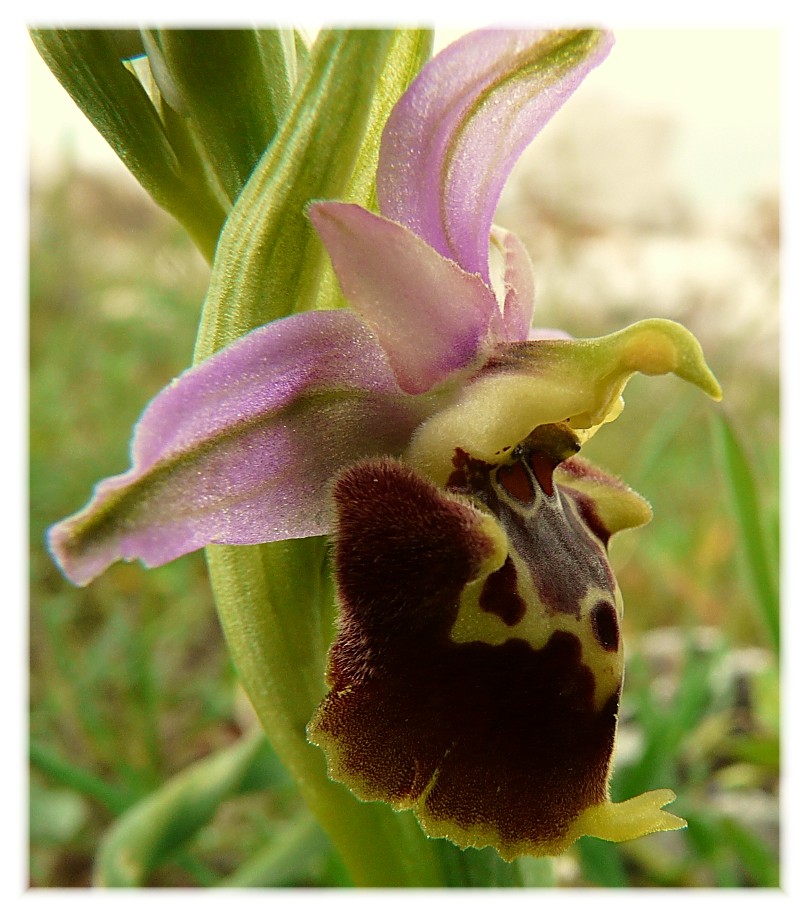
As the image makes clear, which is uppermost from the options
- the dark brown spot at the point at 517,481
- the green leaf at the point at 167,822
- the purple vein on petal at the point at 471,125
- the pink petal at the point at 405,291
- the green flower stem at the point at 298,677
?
the purple vein on petal at the point at 471,125

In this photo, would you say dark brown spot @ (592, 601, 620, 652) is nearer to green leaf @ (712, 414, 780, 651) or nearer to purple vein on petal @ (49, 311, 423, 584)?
purple vein on petal @ (49, 311, 423, 584)

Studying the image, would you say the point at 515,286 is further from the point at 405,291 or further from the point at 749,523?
the point at 749,523

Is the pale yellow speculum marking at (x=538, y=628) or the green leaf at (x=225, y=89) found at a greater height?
the green leaf at (x=225, y=89)

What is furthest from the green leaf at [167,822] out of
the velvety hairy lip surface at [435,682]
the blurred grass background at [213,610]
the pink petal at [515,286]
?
the pink petal at [515,286]

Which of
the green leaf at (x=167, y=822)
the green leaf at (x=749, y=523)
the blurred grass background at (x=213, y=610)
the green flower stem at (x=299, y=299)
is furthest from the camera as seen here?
the blurred grass background at (x=213, y=610)

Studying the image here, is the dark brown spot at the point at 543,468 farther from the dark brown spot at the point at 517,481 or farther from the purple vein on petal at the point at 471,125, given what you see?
the purple vein on petal at the point at 471,125

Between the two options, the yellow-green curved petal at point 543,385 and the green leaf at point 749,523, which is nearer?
the yellow-green curved petal at point 543,385

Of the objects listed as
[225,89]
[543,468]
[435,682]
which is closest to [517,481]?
[543,468]
